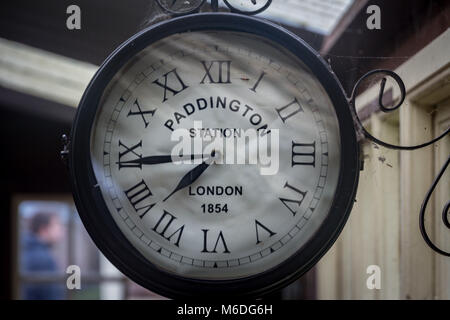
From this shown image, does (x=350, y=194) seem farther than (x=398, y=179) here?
No

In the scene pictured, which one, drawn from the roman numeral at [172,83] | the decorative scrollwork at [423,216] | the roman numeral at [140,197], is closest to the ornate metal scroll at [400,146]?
the decorative scrollwork at [423,216]

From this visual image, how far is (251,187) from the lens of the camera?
1325mm

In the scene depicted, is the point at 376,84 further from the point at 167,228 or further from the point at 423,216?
the point at 167,228

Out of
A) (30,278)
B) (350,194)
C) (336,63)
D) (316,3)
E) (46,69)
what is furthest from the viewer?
(30,278)

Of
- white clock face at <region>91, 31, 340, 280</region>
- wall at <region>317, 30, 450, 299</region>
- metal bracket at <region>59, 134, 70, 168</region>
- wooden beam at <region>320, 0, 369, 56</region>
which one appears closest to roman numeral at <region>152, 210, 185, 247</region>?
white clock face at <region>91, 31, 340, 280</region>

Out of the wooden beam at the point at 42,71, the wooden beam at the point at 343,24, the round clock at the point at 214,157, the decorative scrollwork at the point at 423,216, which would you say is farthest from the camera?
the wooden beam at the point at 42,71

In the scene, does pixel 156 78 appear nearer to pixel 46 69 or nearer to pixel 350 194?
pixel 350 194

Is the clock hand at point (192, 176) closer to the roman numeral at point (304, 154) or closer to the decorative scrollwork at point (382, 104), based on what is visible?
the roman numeral at point (304, 154)

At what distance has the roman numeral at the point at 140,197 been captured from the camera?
51.6 inches

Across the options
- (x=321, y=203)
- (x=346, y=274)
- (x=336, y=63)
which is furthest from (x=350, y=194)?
(x=346, y=274)

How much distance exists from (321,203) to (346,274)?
16.0 inches

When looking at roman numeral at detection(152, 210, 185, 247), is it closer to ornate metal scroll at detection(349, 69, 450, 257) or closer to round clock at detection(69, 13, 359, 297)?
round clock at detection(69, 13, 359, 297)

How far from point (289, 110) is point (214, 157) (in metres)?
0.18

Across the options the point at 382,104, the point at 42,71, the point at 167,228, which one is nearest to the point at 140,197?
the point at 167,228
